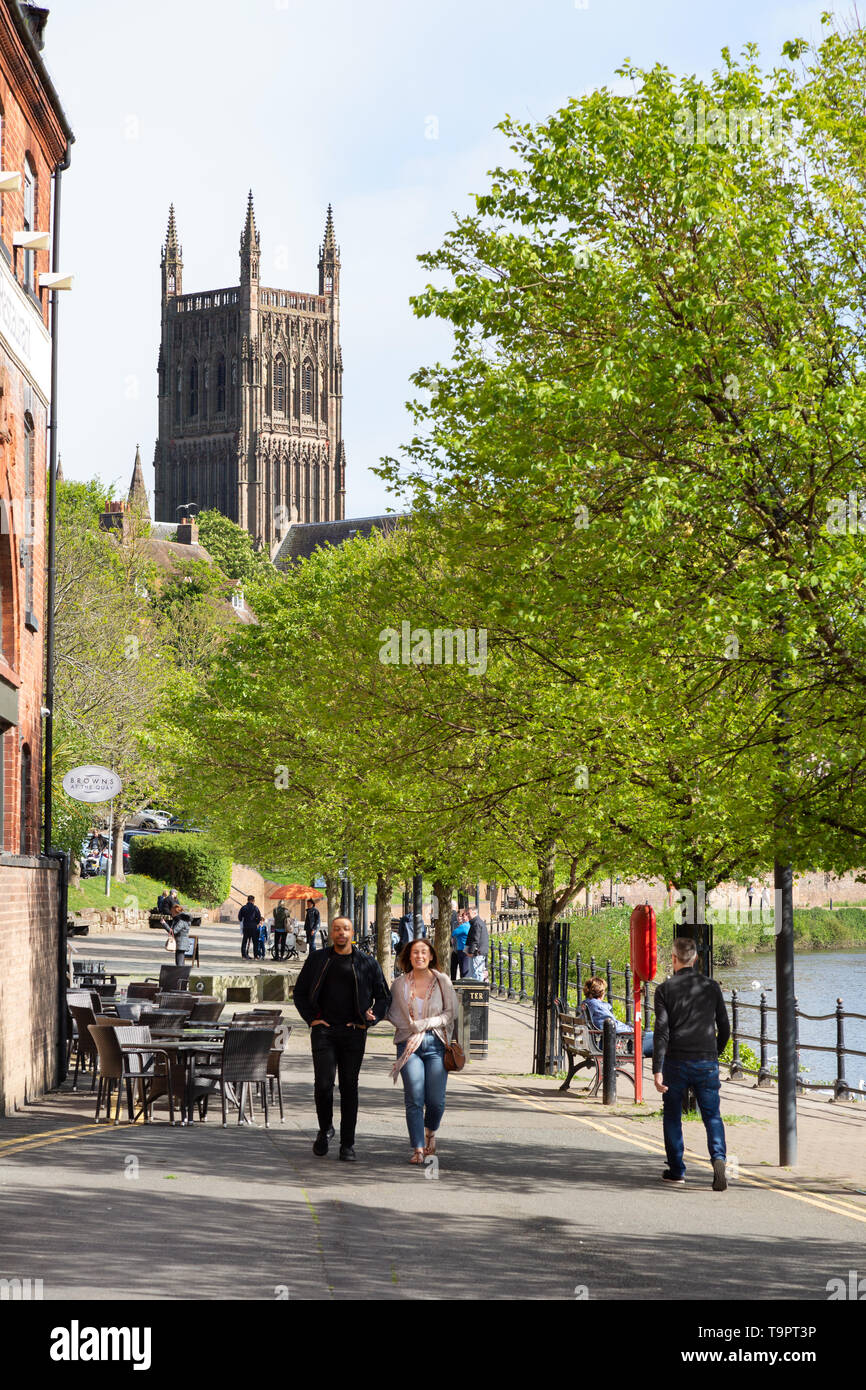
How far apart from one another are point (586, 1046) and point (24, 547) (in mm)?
8377

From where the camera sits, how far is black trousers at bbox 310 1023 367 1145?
11797mm

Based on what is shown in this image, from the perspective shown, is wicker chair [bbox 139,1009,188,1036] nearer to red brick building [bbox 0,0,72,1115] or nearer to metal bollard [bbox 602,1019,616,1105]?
red brick building [bbox 0,0,72,1115]

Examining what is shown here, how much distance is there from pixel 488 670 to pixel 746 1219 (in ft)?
22.8

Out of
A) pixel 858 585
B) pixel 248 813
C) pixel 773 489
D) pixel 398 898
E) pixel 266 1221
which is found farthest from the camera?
pixel 398 898

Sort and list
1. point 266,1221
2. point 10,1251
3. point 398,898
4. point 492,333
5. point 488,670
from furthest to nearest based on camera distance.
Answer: point 398,898
point 488,670
point 492,333
point 266,1221
point 10,1251

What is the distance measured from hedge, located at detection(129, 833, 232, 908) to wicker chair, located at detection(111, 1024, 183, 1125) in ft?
150

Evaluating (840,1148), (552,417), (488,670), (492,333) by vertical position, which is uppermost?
(492,333)

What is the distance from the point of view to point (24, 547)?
1805cm

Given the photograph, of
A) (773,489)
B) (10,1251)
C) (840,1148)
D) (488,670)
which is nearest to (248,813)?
(488,670)

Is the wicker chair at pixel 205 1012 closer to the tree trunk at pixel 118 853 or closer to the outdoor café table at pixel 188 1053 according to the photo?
the outdoor café table at pixel 188 1053

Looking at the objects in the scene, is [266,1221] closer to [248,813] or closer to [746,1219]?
[746,1219]

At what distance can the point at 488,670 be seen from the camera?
1606 cm

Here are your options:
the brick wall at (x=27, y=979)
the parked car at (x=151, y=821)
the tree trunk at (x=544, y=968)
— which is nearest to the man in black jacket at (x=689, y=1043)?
the brick wall at (x=27, y=979)
